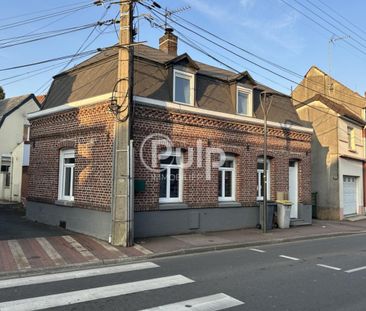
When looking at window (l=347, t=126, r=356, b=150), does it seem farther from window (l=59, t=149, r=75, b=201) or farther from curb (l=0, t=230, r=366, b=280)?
window (l=59, t=149, r=75, b=201)

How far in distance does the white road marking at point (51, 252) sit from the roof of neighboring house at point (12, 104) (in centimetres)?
2052

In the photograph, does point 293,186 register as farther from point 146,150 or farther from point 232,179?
point 146,150

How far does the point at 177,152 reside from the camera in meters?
13.8

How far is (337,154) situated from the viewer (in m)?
21.7

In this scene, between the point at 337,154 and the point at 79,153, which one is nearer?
the point at 79,153

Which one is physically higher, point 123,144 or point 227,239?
point 123,144

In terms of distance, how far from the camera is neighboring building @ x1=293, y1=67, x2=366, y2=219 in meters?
21.7

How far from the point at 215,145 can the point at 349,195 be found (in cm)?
1255

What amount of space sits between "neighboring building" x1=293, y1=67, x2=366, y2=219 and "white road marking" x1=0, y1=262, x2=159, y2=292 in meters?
15.3

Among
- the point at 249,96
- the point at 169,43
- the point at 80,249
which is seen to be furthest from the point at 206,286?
the point at 169,43

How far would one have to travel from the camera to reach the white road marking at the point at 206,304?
584 centimetres

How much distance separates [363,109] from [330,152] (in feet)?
17.6

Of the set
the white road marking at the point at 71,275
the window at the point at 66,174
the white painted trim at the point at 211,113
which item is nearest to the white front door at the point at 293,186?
the white painted trim at the point at 211,113

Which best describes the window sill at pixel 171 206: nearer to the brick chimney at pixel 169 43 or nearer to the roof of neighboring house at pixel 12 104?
the brick chimney at pixel 169 43
